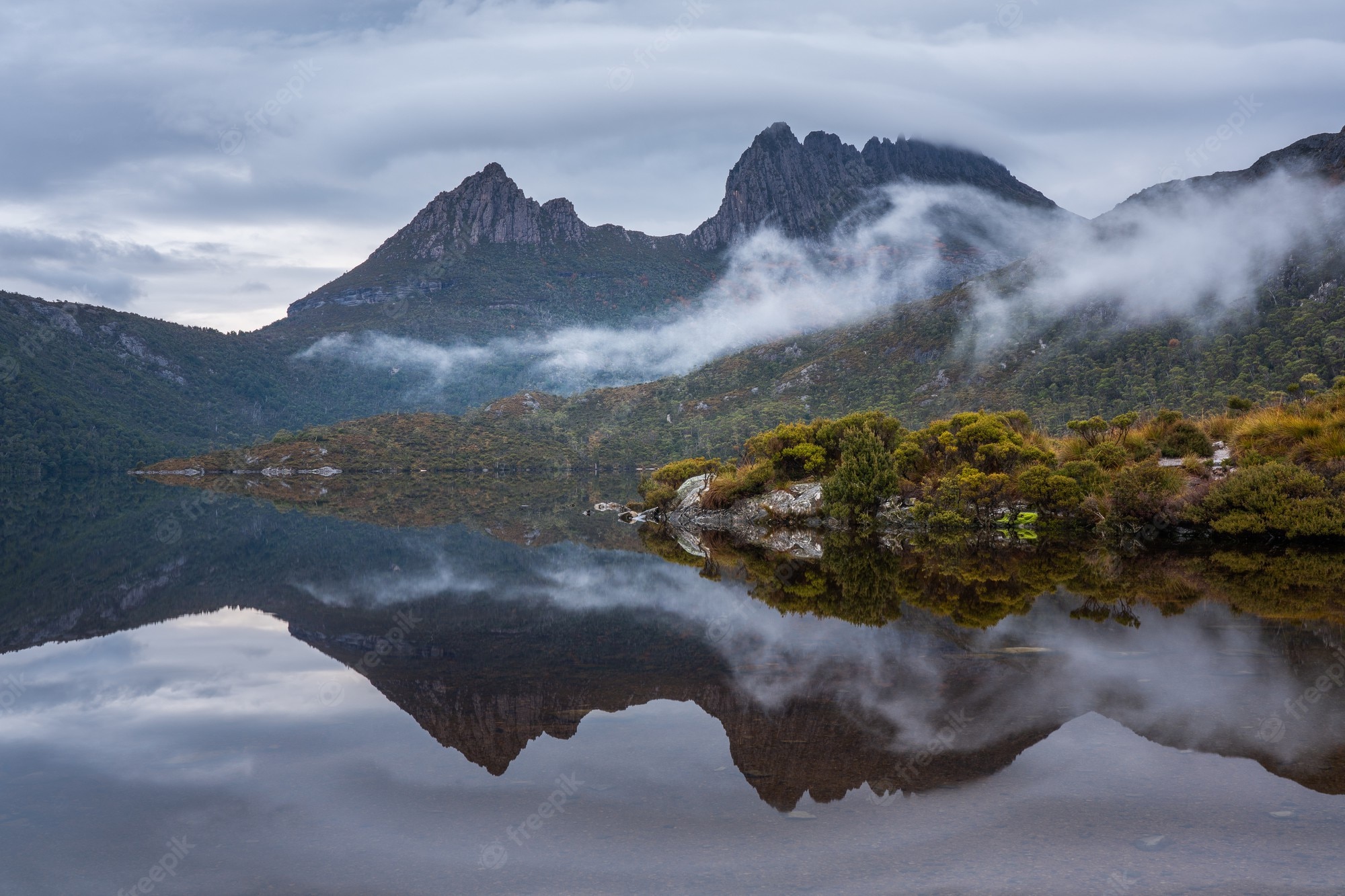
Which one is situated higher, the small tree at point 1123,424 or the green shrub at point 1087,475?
the small tree at point 1123,424

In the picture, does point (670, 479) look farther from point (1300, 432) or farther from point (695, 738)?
point (695, 738)

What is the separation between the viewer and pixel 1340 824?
7.25m

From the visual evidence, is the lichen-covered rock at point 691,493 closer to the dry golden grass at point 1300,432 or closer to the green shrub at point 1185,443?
the green shrub at point 1185,443

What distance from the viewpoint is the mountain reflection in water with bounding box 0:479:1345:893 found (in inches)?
279

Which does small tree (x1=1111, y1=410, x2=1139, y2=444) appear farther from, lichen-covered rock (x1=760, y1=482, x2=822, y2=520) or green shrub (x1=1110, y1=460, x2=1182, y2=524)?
lichen-covered rock (x1=760, y1=482, x2=822, y2=520)

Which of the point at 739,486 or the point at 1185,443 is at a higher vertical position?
the point at 1185,443

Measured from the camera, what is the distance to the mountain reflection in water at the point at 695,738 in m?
7.10

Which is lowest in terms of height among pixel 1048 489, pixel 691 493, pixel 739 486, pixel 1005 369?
pixel 691 493

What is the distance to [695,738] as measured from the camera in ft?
33.5

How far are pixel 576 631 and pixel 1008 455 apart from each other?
28556 mm

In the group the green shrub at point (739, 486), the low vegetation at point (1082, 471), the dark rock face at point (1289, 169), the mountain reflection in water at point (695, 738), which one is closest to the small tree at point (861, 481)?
the low vegetation at point (1082, 471)

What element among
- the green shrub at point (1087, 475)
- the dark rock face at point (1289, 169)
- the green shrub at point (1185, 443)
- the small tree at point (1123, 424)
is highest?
the dark rock face at point (1289, 169)

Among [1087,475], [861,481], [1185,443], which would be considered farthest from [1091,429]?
[861,481]

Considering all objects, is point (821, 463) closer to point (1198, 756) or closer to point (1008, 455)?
point (1008, 455)
